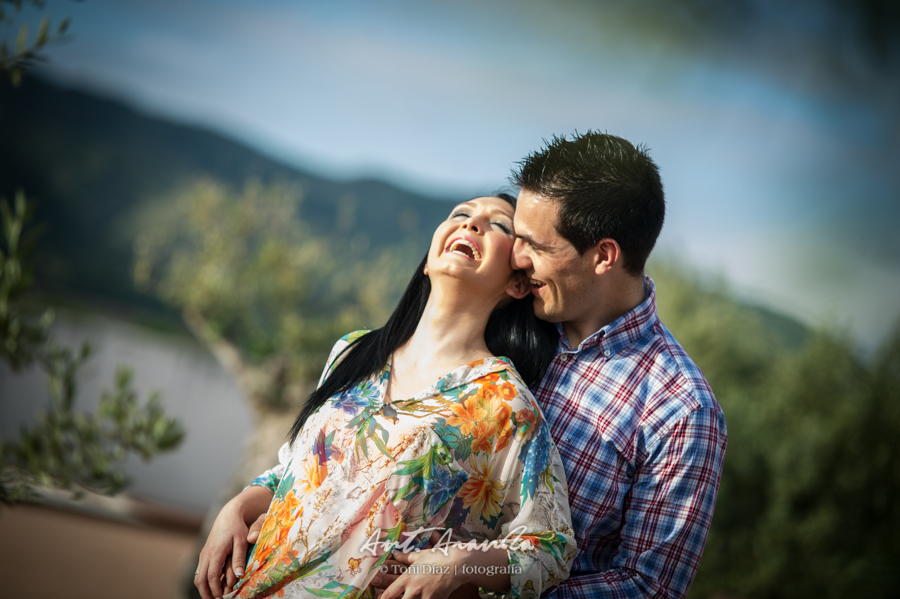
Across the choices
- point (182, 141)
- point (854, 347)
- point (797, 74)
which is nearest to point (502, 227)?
point (854, 347)

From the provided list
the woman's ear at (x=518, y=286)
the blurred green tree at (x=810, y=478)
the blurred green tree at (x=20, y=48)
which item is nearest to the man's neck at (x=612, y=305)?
the woman's ear at (x=518, y=286)

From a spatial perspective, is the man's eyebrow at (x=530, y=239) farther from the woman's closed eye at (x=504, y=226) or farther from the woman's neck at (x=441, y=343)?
the woman's neck at (x=441, y=343)

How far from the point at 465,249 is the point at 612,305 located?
44 centimetres

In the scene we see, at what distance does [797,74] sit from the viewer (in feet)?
38.1

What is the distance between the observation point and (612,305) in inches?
67.4

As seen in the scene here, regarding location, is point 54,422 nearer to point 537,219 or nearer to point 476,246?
Result: point 476,246

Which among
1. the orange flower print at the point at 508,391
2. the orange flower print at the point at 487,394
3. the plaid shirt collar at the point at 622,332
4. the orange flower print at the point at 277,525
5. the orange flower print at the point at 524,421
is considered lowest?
the orange flower print at the point at 277,525

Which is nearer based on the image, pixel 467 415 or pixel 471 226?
pixel 467 415

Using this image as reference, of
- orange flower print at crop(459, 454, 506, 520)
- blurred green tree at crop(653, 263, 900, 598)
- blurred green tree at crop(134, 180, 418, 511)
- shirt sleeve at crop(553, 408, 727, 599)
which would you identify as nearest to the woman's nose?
orange flower print at crop(459, 454, 506, 520)

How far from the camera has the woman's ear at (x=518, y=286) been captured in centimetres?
167

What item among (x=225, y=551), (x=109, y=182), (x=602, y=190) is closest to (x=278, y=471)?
(x=225, y=551)

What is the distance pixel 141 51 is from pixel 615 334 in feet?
54.0

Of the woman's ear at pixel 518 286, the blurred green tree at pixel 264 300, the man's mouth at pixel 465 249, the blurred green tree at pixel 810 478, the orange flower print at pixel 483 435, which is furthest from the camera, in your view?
the blurred green tree at pixel 810 478

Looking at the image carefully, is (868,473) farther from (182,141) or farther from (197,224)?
(182,141)
